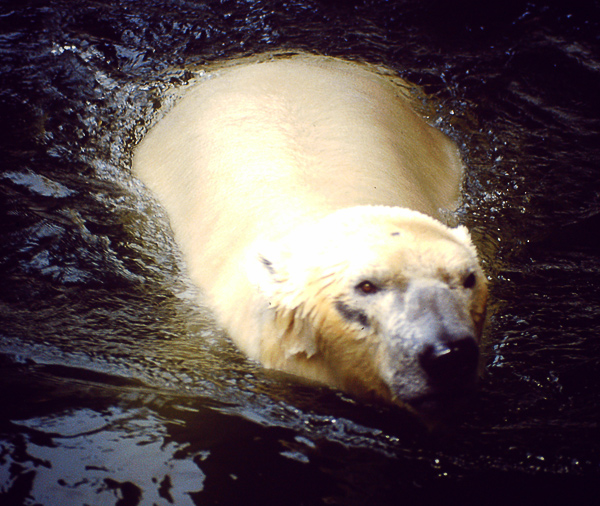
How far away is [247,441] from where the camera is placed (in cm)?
201

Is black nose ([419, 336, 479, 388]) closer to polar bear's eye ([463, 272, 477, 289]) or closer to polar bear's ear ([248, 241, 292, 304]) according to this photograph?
polar bear's eye ([463, 272, 477, 289])

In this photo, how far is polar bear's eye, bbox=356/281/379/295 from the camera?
2.12 m

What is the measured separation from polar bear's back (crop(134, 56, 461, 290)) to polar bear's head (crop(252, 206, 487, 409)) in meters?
0.38

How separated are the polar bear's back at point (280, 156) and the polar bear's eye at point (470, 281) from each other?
0.73 metres

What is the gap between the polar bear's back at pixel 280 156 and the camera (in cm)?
296

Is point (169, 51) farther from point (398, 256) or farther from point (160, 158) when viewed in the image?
point (398, 256)

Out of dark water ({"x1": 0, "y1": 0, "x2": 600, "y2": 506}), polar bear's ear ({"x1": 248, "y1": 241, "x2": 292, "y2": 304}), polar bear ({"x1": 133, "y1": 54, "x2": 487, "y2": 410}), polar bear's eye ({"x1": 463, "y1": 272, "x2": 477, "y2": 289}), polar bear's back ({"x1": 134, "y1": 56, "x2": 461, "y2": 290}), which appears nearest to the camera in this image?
dark water ({"x1": 0, "y1": 0, "x2": 600, "y2": 506})

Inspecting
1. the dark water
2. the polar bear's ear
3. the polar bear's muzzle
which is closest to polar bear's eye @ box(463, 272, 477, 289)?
the polar bear's muzzle

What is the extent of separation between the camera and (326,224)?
2432mm

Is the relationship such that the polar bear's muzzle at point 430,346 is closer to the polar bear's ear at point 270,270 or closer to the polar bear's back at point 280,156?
the polar bear's ear at point 270,270

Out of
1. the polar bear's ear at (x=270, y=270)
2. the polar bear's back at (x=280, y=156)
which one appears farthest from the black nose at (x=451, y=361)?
the polar bear's back at (x=280, y=156)

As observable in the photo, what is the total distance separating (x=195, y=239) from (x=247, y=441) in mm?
1442

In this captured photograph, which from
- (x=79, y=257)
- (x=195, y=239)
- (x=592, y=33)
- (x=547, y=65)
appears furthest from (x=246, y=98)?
(x=592, y=33)

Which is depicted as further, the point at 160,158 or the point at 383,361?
the point at 160,158
